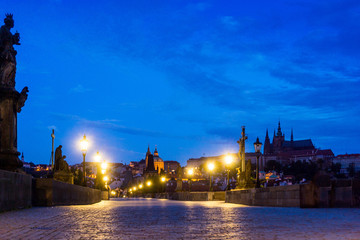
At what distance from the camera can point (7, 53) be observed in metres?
16.4

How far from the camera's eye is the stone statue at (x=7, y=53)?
52.4 feet

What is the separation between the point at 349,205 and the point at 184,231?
1012 centimetres

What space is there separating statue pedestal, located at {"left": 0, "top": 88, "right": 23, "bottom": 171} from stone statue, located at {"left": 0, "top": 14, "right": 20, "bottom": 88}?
46 centimetres

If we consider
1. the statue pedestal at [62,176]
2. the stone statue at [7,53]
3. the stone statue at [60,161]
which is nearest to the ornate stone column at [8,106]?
the stone statue at [7,53]

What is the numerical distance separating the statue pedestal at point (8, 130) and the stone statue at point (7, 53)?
46 cm

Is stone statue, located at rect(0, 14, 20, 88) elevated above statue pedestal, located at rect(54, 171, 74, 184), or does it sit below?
above

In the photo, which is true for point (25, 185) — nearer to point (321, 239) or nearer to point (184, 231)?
point (184, 231)

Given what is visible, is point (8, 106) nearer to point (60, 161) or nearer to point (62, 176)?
point (60, 161)

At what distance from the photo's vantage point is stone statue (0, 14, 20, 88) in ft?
52.4

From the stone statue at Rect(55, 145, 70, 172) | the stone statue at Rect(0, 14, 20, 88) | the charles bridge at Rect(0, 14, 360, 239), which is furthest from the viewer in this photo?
the stone statue at Rect(55, 145, 70, 172)

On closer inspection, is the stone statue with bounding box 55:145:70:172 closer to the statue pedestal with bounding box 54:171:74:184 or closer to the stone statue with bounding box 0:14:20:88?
the statue pedestal with bounding box 54:171:74:184

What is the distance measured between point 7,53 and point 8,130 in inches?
111

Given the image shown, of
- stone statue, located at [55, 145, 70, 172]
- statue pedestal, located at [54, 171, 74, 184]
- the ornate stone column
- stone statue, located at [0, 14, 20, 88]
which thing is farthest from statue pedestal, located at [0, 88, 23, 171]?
statue pedestal, located at [54, 171, 74, 184]

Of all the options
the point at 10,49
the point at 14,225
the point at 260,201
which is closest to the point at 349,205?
the point at 260,201
